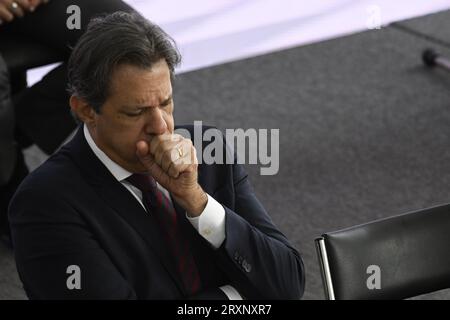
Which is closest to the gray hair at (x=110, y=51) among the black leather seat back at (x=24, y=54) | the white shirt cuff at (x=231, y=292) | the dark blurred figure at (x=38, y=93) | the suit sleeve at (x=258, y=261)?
the suit sleeve at (x=258, y=261)

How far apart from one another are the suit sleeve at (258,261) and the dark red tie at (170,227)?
0.07m

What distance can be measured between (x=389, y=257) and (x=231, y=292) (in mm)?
353

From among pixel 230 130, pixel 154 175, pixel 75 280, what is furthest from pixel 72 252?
pixel 230 130

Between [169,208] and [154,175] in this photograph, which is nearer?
[154,175]

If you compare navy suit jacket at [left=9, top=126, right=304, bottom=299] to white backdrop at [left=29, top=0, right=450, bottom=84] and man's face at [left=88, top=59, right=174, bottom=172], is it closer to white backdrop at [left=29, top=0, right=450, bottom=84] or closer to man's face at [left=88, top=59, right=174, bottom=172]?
man's face at [left=88, top=59, right=174, bottom=172]

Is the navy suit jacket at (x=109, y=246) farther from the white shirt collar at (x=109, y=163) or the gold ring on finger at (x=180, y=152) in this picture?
the gold ring on finger at (x=180, y=152)

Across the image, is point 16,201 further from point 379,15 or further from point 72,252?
point 379,15

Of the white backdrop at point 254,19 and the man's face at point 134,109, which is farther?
the white backdrop at point 254,19

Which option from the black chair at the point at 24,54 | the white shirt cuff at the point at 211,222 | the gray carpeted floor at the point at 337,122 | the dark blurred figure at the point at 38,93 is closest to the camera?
the white shirt cuff at the point at 211,222

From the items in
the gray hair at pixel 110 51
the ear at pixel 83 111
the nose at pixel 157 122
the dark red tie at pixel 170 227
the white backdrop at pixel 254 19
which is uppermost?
the white backdrop at pixel 254 19

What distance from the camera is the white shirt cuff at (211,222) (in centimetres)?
193

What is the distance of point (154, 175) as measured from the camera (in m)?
1.90

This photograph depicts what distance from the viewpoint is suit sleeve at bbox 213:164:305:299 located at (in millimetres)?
1951

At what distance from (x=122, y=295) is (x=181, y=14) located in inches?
76.0
